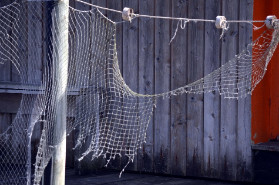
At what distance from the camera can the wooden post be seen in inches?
191

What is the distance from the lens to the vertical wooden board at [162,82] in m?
7.64

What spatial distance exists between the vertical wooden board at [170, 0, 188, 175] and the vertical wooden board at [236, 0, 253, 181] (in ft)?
2.28

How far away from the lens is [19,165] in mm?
8156

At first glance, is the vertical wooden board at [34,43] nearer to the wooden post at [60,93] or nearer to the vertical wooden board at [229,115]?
the vertical wooden board at [229,115]

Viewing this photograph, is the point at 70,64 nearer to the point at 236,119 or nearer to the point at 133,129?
the point at 133,129

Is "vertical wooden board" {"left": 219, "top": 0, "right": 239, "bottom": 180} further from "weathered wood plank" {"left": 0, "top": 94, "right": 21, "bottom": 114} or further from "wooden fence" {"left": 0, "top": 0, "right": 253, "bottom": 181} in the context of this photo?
"weathered wood plank" {"left": 0, "top": 94, "right": 21, "bottom": 114}

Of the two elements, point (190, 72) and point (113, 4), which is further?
point (113, 4)

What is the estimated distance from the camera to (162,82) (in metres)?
7.68

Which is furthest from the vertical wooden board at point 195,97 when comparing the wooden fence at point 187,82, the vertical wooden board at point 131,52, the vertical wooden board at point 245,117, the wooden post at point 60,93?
the wooden post at point 60,93

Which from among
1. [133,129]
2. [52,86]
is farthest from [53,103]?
[133,129]

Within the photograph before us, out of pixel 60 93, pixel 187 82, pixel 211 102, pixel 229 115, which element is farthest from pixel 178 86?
pixel 60 93

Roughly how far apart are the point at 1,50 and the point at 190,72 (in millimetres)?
2662

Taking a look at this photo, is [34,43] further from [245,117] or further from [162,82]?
[245,117]

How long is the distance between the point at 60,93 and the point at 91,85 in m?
3.15
